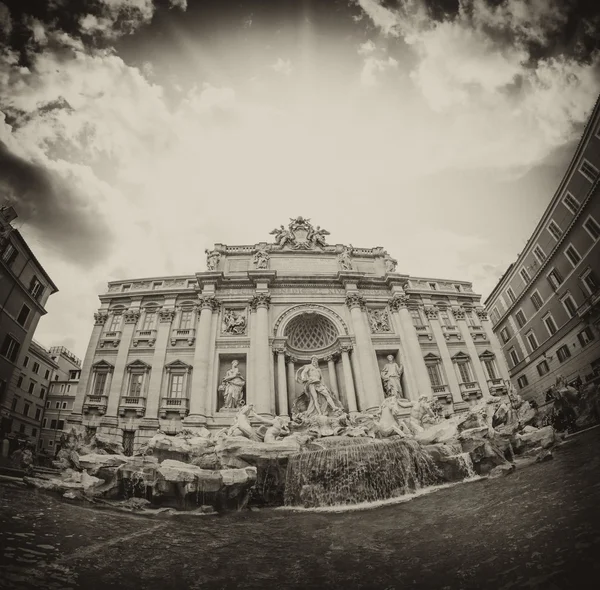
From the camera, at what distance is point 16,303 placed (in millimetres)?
23469

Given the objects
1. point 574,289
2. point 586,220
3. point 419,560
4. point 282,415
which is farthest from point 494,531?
point 574,289

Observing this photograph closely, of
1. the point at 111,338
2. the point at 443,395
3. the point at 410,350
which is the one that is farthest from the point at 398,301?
the point at 111,338

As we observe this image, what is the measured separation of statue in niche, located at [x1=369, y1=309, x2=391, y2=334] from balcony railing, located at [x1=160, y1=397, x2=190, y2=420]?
13.7 metres

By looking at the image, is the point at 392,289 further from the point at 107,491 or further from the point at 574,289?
the point at 107,491

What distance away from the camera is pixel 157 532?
20.6ft

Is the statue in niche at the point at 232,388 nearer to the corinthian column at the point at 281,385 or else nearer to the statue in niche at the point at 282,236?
the corinthian column at the point at 281,385

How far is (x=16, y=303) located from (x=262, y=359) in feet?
62.0

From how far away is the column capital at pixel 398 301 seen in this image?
2427cm

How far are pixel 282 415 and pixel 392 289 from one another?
1264cm

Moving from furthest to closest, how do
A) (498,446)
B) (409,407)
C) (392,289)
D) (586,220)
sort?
1. (392,289)
2. (586,220)
3. (409,407)
4. (498,446)

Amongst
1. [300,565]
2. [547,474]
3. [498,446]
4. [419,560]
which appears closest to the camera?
[419,560]

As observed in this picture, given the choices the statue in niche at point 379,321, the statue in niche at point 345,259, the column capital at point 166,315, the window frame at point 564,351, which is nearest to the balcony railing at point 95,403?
the column capital at point 166,315

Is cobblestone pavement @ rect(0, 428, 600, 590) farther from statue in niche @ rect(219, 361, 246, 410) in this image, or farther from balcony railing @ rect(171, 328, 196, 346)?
balcony railing @ rect(171, 328, 196, 346)

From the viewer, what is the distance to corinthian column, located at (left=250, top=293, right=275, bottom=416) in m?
19.3
